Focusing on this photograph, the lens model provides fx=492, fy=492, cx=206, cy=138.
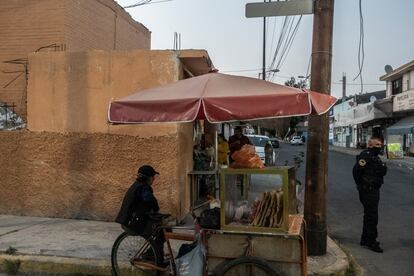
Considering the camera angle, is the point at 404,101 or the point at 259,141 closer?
the point at 259,141

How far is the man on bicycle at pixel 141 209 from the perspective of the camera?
5.42 metres

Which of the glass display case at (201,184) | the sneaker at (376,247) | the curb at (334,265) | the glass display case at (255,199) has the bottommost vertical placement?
the sneaker at (376,247)

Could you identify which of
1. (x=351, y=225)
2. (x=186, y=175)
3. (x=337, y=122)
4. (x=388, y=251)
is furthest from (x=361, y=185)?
(x=337, y=122)

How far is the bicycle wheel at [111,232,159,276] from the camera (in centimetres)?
554

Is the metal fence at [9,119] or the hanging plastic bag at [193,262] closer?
the hanging plastic bag at [193,262]

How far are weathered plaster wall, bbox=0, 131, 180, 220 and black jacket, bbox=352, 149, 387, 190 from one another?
2.98 m

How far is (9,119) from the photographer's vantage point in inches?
388

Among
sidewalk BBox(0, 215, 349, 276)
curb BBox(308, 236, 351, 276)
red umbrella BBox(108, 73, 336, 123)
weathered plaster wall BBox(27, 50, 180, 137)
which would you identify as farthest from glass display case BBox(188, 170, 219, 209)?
red umbrella BBox(108, 73, 336, 123)

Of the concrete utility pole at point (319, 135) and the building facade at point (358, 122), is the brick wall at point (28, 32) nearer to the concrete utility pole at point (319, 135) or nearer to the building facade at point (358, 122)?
the concrete utility pole at point (319, 135)

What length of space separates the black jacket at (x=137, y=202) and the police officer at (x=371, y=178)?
354 cm

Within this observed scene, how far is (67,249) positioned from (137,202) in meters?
1.87

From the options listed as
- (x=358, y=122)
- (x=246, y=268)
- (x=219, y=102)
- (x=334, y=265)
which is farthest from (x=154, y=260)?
(x=358, y=122)

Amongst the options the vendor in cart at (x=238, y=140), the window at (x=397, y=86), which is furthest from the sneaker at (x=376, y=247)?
the window at (x=397, y=86)

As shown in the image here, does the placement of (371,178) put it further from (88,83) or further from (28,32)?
(28,32)
